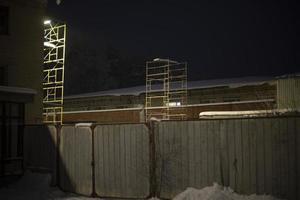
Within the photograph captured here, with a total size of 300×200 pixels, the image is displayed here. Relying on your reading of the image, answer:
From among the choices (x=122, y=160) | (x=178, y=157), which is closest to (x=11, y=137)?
(x=122, y=160)

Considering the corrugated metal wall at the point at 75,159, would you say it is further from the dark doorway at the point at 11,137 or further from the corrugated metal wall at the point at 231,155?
the corrugated metal wall at the point at 231,155

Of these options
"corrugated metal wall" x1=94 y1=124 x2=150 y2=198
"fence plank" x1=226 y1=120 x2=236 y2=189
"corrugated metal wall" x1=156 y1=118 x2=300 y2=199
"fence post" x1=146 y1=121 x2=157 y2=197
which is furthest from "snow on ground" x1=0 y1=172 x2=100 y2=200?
"fence plank" x1=226 y1=120 x2=236 y2=189

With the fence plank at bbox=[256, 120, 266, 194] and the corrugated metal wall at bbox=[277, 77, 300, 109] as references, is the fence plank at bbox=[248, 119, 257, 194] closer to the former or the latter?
the fence plank at bbox=[256, 120, 266, 194]

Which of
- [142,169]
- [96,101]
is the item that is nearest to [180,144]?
[142,169]

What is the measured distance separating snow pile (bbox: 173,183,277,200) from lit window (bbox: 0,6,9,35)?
55.2 feet

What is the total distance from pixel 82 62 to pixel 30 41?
2035 inches

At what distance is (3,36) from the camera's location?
2389cm

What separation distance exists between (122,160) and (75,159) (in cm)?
206

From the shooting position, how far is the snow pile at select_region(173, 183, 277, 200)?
10.6 meters

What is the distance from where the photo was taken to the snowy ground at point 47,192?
1077 centimetres

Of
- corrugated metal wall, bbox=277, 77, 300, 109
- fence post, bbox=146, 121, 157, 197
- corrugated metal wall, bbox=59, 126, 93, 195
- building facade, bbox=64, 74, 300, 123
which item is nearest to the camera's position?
fence post, bbox=146, 121, 157, 197

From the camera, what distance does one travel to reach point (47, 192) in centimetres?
1428

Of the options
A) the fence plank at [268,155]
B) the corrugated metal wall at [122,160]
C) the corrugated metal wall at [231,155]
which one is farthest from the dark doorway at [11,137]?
the fence plank at [268,155]

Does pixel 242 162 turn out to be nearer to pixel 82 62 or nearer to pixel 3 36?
pixel 3 36
